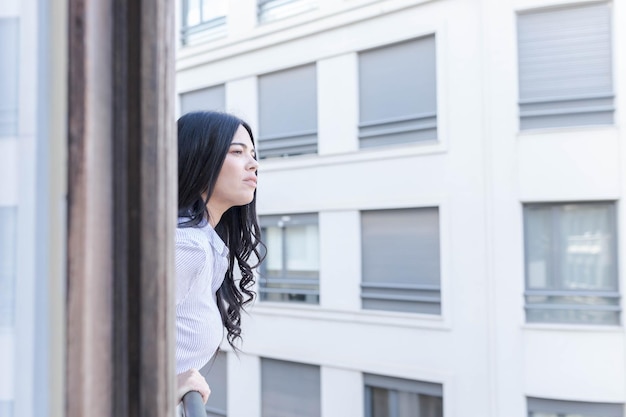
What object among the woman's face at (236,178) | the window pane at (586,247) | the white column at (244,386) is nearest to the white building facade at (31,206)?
the woman's face at (236,178)

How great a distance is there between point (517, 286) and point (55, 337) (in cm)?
656

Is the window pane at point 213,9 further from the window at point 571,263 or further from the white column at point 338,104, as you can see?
the window at point 571,263

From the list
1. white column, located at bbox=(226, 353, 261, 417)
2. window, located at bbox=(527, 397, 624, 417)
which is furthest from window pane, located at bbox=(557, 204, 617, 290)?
white column, located at bbox=(226, 353, 261, 417)

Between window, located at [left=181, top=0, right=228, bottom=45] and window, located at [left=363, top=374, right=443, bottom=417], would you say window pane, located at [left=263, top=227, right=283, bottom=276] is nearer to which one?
window, located at [left=363, top=374, right=443, bottom=417]

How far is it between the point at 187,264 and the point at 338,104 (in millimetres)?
6867

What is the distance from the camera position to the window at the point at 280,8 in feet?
26.7

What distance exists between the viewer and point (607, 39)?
6379mm

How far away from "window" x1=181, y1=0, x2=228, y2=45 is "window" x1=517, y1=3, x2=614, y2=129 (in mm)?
4187

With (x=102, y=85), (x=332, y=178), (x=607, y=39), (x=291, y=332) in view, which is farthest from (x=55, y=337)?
(x=291, y=332)

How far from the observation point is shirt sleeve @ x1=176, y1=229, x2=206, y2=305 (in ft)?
3.20

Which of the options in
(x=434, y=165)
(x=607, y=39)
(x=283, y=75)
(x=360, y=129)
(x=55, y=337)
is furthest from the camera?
(x=283, y=75)

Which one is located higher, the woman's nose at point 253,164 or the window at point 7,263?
the woman's nose at point 253,164

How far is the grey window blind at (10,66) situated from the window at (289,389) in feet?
26.4

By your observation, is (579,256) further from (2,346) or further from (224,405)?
(2,346)
